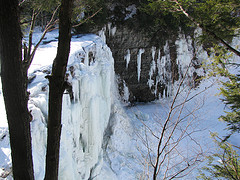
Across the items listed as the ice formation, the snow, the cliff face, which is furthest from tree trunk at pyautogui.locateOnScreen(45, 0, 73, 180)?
the snow

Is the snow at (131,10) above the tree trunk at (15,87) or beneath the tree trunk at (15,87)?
above

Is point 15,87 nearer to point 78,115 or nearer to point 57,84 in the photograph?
point 57,84

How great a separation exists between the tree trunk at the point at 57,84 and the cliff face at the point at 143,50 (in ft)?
35.1

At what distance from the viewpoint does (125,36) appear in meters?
12.2

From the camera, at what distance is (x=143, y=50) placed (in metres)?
12.8

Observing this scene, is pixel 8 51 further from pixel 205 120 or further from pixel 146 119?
pixel 205 120

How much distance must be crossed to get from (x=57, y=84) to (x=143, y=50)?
12066 millimetres

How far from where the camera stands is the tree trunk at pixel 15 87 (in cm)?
108

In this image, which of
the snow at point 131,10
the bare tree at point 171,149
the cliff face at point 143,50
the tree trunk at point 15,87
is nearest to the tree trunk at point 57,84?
the tree trunk at point 15,87

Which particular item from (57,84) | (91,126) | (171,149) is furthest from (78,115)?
(57,84)

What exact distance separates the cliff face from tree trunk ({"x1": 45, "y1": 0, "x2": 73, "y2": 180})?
35.1 feet

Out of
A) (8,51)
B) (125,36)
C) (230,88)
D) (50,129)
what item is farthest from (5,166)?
(125,36)

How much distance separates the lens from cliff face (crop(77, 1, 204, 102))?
1220 cm

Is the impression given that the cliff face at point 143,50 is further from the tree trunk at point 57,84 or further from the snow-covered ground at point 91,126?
the tree trunk at point 57,84
